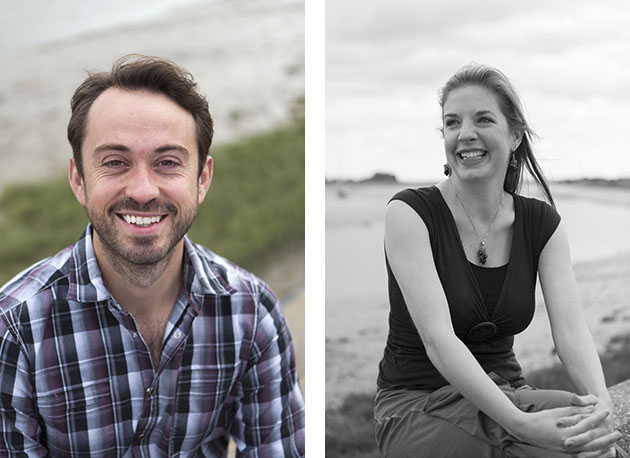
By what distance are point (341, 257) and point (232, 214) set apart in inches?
32.1

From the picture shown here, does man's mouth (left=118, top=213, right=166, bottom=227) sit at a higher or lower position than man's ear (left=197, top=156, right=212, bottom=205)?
lower

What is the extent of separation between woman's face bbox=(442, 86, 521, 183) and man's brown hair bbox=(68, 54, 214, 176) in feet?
2.69

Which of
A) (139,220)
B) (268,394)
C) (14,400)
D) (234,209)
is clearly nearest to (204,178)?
(139,220)

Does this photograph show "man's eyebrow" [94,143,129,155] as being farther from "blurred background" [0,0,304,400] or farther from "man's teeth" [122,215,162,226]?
"blurred background" [0,0,304,400]

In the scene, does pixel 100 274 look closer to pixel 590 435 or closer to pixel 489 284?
pixel 489 284

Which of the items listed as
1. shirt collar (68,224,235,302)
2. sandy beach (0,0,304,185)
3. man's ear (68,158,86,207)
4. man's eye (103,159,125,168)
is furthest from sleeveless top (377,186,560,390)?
sandy beach (0,0,304,185)

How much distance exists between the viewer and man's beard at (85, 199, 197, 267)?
6.05 feet

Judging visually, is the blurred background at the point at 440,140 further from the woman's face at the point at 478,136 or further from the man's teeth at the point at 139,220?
the man's teeth at the point at 139,220

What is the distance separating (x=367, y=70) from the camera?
2.66 m

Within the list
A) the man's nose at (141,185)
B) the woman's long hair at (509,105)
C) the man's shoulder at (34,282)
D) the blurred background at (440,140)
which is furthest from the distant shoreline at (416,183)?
the man's shoulder at (34,282)

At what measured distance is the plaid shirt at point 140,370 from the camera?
1.77 meters

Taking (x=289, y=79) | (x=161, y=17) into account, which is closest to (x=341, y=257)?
(x=289, y=79)

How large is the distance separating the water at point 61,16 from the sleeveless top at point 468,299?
1794mm

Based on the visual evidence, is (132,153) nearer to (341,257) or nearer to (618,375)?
(341,257)
